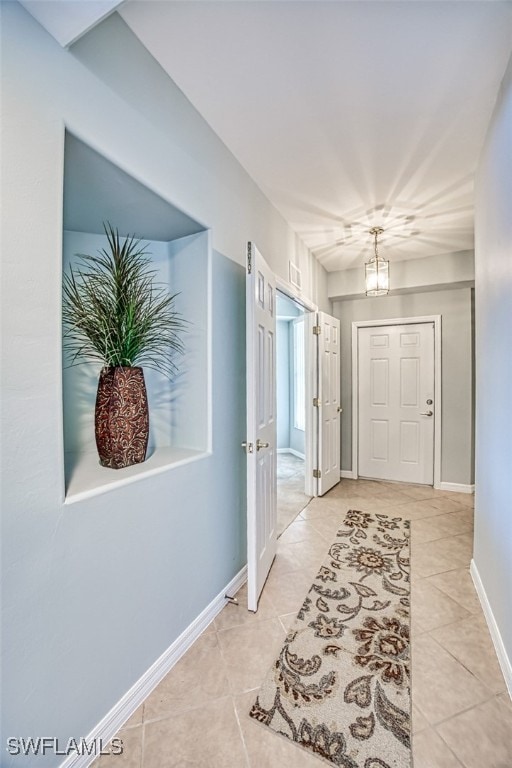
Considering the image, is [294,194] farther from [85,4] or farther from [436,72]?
[85,4]

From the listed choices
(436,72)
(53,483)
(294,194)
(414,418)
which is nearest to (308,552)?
(53,483)

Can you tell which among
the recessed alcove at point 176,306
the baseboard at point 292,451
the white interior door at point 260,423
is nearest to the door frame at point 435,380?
the baseboard at point 292,451

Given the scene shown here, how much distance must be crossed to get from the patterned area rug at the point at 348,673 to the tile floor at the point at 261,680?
50mm

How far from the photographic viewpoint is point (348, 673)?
1476 millimetres

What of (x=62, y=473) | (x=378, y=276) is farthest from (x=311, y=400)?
(x=62, y=473)

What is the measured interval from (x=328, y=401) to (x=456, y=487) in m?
1.78

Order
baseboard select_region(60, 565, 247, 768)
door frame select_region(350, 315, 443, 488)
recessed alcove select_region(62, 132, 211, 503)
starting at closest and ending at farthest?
baseboard select_region(60, 565, 247, 768), recessed alcove select_region(62, 132, 211, 503), door frame select_region(350, 315, 443, 488)

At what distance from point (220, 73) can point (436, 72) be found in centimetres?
96

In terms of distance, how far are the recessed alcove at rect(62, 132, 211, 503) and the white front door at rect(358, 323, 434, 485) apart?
3067mm

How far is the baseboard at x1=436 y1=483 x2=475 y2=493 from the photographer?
3.81 metres

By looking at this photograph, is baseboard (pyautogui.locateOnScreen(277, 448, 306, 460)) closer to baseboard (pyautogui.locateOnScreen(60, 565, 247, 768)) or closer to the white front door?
the white front door

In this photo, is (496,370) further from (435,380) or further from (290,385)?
(290,385)

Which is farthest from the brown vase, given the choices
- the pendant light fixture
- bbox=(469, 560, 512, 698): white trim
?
the pendant light fixture

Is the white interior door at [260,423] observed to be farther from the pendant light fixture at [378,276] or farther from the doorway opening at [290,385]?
the doorway opening at [290,385]
